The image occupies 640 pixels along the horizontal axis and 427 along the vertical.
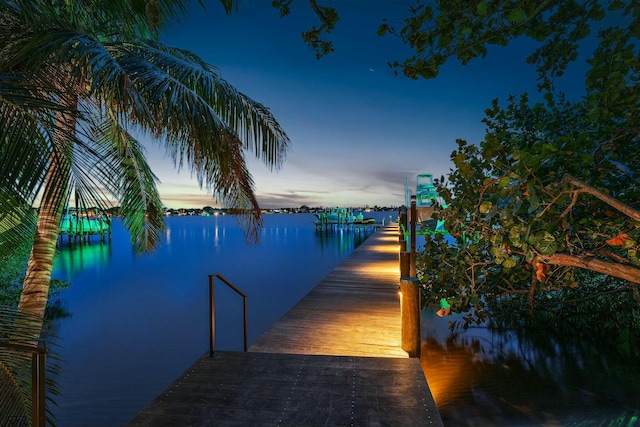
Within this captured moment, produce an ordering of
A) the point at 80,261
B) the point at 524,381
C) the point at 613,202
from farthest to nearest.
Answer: the point at 80,261
the point at 524,381
the point at 613,202

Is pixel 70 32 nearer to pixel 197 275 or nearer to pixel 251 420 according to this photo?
pixel 251 420

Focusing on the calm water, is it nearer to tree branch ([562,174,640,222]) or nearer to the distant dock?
the distant dock

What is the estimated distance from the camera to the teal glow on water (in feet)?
28.0

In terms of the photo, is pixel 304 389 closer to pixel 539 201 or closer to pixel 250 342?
pixel 539 201

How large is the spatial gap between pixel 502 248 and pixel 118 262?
32.3 m

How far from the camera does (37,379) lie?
227 cm

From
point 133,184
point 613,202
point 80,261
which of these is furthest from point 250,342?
point 80,261

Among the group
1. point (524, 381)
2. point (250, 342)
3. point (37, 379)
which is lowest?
point (250, 342)

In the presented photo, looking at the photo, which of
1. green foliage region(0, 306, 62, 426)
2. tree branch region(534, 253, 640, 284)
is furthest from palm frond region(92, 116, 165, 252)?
tree branch region(534, 253, 640, 284)

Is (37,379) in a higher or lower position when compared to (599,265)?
lower

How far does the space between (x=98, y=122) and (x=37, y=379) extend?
4.43 m

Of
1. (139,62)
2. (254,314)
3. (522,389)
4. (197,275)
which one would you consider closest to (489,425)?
(522,389)

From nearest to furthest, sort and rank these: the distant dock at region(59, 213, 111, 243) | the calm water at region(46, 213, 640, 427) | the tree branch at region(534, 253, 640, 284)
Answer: the tree branch at region(534, 253, 640, 284)
the distant dock at region(59, 213, 111, 243)
the calm water at region(46, 213, 640, 427)

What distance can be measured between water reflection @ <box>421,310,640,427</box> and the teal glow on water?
5300mm
